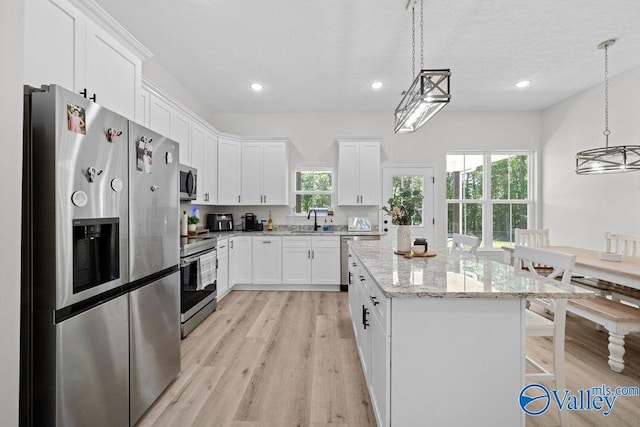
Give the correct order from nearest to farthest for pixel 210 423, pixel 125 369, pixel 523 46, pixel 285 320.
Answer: pixel 125 369 → pixel 210 423 → pixel 523 46 → pixel 285 320

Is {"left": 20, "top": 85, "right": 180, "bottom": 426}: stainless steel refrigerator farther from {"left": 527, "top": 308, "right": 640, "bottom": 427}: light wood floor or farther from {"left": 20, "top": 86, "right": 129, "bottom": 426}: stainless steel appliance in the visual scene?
{"left": 527, "top": 308, "right": 640, "bottom": 427}: light wood floor

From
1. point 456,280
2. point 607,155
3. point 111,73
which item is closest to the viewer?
point 456,280

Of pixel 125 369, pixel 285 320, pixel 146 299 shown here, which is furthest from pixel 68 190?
pixel 285 320

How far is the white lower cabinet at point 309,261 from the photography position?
4.46 meters

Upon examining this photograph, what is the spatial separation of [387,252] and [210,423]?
168 centimetres

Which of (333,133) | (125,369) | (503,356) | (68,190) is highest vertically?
(333,133)

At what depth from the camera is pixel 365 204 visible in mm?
4832

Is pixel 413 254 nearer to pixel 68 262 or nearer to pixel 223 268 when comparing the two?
pixel 68 262

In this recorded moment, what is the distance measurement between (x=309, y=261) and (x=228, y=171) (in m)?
1.92

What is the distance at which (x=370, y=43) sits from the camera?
9.72ft

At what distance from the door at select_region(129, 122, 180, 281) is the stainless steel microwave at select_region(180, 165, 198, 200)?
1298 millimetres

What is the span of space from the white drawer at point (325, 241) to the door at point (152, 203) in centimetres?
255

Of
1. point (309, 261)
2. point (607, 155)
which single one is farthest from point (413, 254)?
point (309, 261)

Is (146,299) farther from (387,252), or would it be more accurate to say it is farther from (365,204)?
(365,204)
